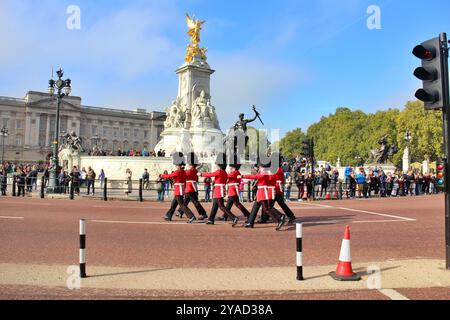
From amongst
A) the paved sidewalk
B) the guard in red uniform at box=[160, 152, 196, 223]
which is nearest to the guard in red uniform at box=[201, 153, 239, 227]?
the guard in red uniform at box=[160, 152, 196, 223]

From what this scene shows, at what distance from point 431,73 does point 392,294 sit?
145 inches

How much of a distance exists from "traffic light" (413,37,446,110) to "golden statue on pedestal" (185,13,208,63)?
129 ft

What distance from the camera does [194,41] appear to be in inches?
1801

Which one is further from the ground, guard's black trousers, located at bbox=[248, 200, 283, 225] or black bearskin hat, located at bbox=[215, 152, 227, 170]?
black bearskin hat, located at bbox=[215, 152, 227, 170]

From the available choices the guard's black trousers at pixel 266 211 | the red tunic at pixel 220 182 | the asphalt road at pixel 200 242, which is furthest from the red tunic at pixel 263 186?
the red tunic at pixel 220 182

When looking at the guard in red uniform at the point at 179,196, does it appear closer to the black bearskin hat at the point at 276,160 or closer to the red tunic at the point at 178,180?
the red tunic at the point at 178,180

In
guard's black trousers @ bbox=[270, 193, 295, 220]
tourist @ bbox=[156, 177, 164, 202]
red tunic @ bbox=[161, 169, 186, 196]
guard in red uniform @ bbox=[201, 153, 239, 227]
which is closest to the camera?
guard's black trousers @ bbox=[270, 193, 295, 220]

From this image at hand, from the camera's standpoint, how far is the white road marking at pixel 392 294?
5.43 metres

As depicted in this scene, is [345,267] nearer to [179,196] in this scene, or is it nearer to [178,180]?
[179,196]

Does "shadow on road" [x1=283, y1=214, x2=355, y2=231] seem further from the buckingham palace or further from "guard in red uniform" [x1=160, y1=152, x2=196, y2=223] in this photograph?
the buckingham palace

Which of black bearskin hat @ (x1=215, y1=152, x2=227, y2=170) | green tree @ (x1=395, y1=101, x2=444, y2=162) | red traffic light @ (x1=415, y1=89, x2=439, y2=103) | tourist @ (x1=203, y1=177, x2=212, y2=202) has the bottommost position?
tourist @ (x1=203, y1=177, x2=212, y2=202)

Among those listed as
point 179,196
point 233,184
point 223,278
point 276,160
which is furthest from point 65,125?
point 223,278

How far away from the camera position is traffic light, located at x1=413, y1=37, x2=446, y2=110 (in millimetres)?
6914
